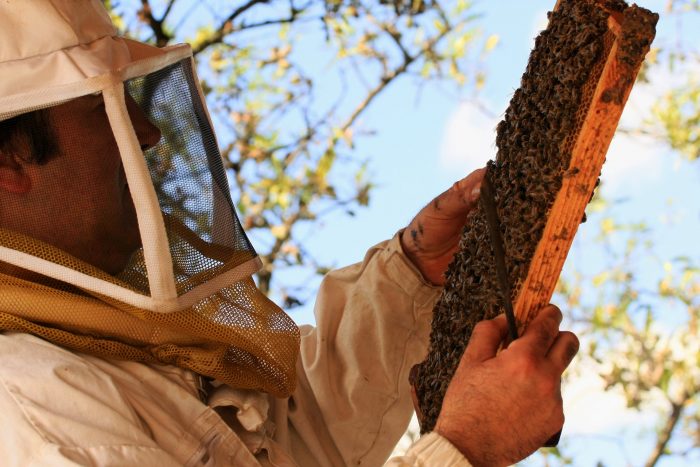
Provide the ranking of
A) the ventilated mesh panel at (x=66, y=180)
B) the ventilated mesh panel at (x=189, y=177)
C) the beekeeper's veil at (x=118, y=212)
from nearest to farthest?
the beekeeper's veil at (x=118, y=212)
the ventilated mesh panel at (x=66, y=180)
the ventilated mesh panel at (x=189, y=177)

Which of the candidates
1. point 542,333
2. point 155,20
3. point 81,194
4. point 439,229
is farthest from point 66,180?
point 155,20

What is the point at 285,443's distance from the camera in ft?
8.27

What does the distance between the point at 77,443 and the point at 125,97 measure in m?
0.71

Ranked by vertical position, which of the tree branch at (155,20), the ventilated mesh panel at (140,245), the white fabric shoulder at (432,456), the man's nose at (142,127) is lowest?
the white fabric shoulder at (432,456)

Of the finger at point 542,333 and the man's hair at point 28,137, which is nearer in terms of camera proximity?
the finger at point 542,333

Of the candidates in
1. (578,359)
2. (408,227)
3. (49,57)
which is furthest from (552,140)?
(578,359)

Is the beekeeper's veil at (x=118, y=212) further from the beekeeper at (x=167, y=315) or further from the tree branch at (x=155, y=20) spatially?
the tree branch at (x=155, y=20)

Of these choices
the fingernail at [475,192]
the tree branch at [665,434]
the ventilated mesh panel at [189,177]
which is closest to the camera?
the ventilated mesh panel at [189,177]

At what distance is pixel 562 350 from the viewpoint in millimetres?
1943

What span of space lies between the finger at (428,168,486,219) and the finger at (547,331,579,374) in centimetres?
51

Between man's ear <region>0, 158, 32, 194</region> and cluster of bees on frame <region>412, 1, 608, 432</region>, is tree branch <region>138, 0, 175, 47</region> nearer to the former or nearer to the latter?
man's ear <region>0, 158, 32, 194</region>

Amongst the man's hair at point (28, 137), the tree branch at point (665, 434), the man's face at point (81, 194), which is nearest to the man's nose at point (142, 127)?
the man's face at point (81, 194)

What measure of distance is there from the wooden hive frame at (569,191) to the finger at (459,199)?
0.27 meters

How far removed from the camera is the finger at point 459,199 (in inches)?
95.7
